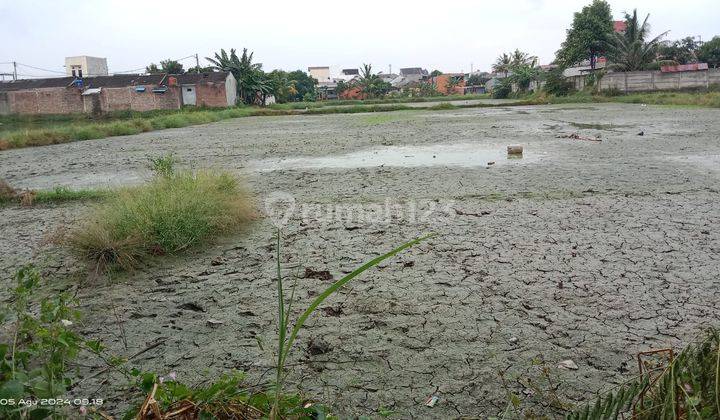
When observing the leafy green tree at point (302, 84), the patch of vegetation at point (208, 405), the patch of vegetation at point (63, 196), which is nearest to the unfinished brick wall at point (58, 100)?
Answer: the leafy green tree at point (302, 84)

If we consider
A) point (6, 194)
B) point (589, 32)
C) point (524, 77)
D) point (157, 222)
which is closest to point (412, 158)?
point (157, 222)

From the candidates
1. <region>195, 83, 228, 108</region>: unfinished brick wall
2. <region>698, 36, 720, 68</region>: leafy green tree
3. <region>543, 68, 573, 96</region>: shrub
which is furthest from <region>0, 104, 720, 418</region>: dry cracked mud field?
<region>698, 36, 720, 68</region>: leafy green tree

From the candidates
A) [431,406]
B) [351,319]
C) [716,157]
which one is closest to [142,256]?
[351,319]

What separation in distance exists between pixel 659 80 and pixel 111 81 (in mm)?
30874

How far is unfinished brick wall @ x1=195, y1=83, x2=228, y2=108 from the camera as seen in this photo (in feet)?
111

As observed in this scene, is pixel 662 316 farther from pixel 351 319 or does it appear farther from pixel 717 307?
pixel 351 319

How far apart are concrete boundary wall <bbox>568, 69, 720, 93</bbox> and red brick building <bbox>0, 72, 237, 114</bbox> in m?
22.5

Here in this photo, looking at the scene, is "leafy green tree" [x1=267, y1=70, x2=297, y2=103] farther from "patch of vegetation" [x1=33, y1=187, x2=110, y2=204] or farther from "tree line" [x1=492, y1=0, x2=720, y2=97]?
"patch of vegetation" [x1=33, y1=187, x2=110, y2=204]

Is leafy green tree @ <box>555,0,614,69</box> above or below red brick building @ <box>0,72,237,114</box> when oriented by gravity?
above

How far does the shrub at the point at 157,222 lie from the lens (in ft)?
11.1

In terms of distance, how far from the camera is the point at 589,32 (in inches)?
1188

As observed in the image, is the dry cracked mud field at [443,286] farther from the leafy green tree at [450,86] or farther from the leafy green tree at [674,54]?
the leafy green tree at [450,86]

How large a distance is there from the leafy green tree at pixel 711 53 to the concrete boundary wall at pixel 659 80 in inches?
389

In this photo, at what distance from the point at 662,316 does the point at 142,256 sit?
297 centimetres
